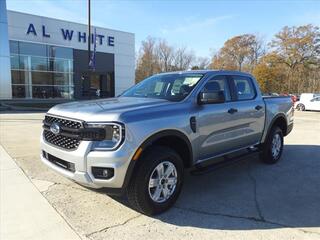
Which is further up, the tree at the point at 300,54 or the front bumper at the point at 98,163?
the tree at the point at 300,54

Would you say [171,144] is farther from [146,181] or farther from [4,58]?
[4,58]

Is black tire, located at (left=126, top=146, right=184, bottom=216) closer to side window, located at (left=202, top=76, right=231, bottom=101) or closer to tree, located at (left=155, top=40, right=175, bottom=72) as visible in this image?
side window, located at (left=202, top=76, right=231, bottom=101)

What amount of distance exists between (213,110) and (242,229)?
1.79 m

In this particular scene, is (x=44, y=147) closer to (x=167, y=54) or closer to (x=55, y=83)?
(x=55, y=83)

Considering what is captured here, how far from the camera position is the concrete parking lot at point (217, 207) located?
11.9 ft

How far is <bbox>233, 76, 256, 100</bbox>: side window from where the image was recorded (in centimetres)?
562

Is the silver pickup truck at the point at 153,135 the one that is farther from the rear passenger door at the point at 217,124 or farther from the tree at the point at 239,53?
the tree at the point at 239,53

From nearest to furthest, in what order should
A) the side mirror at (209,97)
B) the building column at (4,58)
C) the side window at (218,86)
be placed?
the side mirror at (209,97), the side window at (218,86), the building column at (4,58)

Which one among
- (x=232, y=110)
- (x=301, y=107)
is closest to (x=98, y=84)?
(x=301, y=107)

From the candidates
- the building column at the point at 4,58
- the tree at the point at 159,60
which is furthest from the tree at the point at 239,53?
the building column at the point at 4,58

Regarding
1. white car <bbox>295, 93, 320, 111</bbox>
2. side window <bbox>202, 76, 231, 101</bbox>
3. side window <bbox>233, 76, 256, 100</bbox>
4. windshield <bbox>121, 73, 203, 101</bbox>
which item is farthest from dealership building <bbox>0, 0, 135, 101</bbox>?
side window <bbox>202, 76, 231, 101</bbox>

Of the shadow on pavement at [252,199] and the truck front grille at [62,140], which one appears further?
the shadow on pavement at [252,199]

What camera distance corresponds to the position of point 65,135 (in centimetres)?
391

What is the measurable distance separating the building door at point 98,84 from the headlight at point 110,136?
28.7 meters
